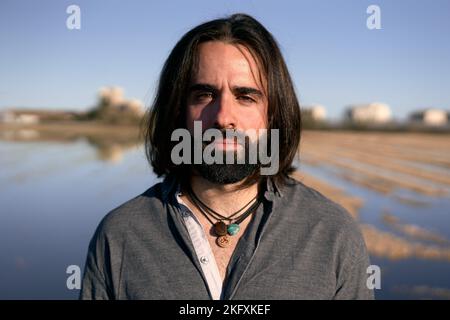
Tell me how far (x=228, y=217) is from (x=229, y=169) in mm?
287

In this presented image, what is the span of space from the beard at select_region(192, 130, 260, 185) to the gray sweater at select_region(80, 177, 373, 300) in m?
0.22

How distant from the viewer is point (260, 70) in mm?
2812

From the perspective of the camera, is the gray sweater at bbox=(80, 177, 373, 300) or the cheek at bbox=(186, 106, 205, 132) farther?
the cheek at bbox=(186, 106, 205, 132)

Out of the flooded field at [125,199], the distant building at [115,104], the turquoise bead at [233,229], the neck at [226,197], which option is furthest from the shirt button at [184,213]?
the distant building at [115,104]

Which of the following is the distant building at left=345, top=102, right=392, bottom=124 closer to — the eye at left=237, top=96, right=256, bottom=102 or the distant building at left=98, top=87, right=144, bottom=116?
the distant building at left=98, top=87, right=144, bottom=116

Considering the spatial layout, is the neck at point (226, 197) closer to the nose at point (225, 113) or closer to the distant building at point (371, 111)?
the nose at point (225, 113)

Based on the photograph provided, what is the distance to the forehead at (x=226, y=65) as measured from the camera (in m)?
2.70

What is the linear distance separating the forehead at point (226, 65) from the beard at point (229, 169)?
34cm

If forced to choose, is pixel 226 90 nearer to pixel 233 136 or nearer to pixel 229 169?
pixel 233 136

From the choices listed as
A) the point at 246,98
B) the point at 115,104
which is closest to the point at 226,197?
the point at 246,98

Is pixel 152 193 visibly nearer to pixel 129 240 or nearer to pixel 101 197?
pixel 129 240

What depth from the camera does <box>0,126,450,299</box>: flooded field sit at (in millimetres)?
8484

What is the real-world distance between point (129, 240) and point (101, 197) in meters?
13.0

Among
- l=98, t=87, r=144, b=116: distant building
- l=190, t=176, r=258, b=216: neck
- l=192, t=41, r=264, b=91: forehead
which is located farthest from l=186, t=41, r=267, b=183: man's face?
l=98, t=87, r=144, b=116: distant building
